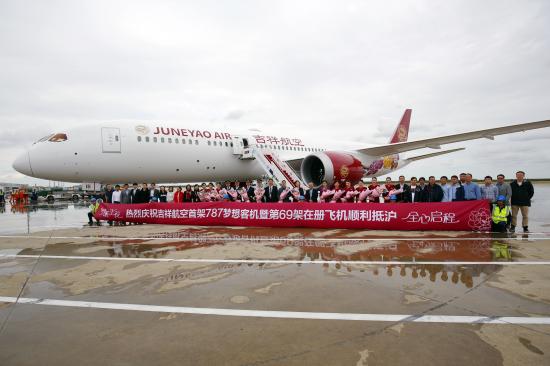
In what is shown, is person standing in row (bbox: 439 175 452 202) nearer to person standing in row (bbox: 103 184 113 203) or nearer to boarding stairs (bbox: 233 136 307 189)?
boarding stairs (bbox: 233 136 307 189)

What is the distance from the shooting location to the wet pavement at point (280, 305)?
8.36 ft

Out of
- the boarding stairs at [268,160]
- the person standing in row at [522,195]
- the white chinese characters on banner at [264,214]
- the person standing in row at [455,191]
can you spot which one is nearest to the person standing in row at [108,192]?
the white chinese characters on banner at [264,214]

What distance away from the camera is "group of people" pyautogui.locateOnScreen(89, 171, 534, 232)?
28.1 ft

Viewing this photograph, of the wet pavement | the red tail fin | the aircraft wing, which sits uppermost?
the red tail fin

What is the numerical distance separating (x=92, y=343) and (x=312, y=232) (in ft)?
20.8

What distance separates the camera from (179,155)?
14.2m

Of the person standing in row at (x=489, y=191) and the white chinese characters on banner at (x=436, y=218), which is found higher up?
the person standing in row at (x=489, y=191)

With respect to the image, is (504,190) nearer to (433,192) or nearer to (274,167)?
(433,192)

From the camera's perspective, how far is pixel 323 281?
4.31 meters

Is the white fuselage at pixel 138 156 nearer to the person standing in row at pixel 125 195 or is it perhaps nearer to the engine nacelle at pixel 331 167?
the person standing in row at pixel 125 195

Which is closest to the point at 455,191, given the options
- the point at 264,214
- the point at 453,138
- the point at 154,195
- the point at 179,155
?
the point at 453,138

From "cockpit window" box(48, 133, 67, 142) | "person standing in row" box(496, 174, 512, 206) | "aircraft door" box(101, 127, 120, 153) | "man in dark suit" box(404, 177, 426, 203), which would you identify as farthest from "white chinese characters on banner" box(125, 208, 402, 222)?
"cockpit window" box(48, 133, 67, 142)

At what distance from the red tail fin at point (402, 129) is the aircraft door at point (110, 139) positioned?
1943cm

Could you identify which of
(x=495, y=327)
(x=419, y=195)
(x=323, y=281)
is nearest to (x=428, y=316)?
(x=495, y=327)
